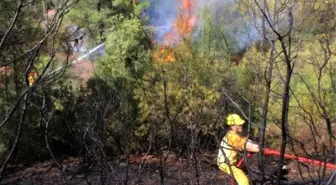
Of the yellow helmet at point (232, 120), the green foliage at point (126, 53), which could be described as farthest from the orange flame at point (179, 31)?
the yellow helmet at point (232, 120)

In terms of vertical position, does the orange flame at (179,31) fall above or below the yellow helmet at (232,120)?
above

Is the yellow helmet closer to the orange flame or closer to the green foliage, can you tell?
the orange flame

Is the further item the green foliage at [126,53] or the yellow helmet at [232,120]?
the green foliage at [126,53]

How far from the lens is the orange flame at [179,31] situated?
19.0m

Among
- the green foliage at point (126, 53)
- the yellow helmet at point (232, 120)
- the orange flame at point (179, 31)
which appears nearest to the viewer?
the yellow helmet at point (232, 120)

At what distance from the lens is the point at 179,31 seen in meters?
27.3

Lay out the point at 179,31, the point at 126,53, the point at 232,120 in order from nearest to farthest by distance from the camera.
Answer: the point at 232,120 < the point at 126,53 < the point at 179,31

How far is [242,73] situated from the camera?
19.2 metres

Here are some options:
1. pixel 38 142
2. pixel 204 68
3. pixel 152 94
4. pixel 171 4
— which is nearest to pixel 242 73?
pixel 204 68

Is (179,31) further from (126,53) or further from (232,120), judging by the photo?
(232,120)

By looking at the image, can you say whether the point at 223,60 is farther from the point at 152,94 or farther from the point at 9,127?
the point at 9,127

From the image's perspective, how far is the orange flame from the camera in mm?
19016

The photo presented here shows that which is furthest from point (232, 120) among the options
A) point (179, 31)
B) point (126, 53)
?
point (179, 31)

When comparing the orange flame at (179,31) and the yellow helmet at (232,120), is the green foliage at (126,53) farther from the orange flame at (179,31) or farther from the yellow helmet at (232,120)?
the yellow helmet at (232,120)
